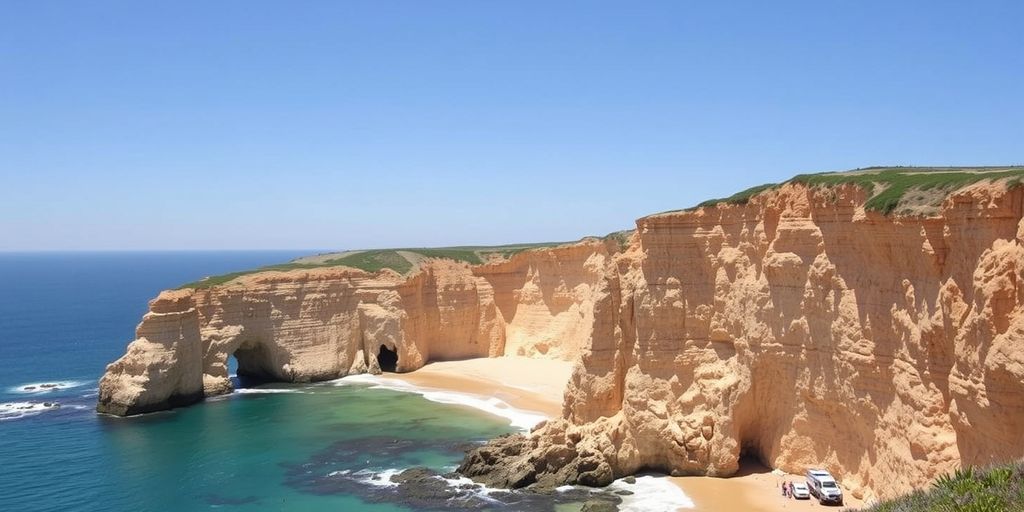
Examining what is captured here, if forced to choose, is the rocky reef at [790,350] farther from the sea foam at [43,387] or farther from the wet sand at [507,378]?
the wet sand at [507,378]

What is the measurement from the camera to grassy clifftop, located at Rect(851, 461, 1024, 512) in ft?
36.0

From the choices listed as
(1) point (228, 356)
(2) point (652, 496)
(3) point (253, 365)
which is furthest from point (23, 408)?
(2) point (652, 496)

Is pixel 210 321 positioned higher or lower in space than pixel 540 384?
higher

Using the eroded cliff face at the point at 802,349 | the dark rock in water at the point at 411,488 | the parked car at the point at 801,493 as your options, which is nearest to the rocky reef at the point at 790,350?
the eroded cliff face at the point at 802,349

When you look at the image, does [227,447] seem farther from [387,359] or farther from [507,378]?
[387,359]

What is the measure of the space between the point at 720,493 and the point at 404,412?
74.2 ft

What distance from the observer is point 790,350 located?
→ 92.9 feet

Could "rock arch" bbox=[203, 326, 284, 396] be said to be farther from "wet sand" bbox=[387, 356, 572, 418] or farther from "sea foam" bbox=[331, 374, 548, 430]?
"wet sand" bbox=[387, 356, 572, 418]

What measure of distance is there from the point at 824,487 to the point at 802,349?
4941 millimetres

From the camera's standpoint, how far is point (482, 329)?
6247cm

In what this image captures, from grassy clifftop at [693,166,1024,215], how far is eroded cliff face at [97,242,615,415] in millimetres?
21946

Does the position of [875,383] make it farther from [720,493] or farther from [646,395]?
[646,395]

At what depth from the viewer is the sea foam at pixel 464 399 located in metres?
43.2

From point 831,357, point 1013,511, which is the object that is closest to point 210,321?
point 831,357
